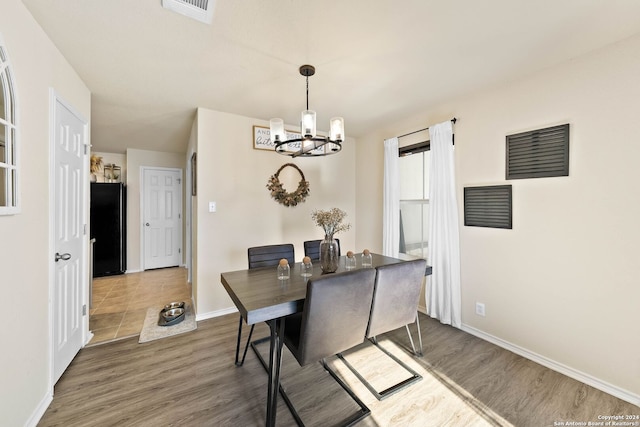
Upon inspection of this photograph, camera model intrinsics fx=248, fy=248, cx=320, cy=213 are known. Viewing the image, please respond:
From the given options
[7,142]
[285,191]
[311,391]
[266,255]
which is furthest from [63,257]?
[285,191]

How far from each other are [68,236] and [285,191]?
214cm

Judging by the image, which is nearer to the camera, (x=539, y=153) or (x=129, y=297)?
(x=539, y=153)

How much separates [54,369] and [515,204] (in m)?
3.82

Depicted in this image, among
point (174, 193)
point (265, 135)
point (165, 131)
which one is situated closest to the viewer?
point (265, 135)

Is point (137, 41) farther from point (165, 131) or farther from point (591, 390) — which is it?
point (591, 390)

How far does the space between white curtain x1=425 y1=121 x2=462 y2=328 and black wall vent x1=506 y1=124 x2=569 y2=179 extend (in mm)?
526

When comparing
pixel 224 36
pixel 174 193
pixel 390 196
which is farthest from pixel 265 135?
pixel 174 193

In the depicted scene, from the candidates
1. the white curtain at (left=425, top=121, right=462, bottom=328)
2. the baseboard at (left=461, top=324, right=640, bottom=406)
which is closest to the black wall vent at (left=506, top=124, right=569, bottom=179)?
the white curtain at (left=425, top=121, right=462, bottom=328)

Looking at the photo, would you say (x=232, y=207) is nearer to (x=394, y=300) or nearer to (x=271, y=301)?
(x=271, y=301)

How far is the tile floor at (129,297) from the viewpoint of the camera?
2607mm

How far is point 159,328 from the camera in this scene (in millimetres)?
2615

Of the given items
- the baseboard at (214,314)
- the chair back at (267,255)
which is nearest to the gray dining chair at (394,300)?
the chair back at (267,255)

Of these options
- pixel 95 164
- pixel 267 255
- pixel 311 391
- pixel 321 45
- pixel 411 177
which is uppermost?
pixel 321 45

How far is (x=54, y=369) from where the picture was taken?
1742mm
